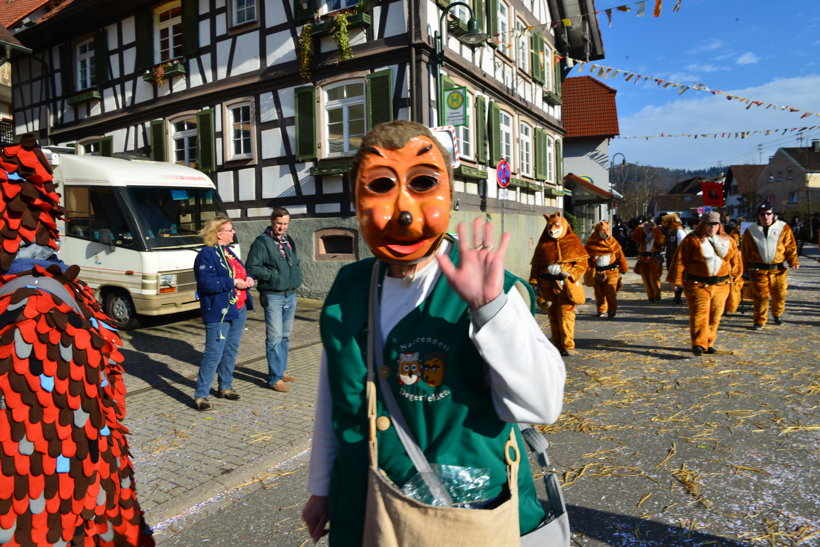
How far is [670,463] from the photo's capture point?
431 cm

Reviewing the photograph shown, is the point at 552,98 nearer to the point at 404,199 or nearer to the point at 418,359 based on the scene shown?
the point at 404,199

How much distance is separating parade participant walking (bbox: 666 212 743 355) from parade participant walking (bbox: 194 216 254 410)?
536 centimetres

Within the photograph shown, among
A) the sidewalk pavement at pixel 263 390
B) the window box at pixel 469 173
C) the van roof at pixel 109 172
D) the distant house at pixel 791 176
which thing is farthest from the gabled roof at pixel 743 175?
the van roof at pixel 109 172

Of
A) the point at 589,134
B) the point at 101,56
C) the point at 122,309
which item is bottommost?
the point at 122,309

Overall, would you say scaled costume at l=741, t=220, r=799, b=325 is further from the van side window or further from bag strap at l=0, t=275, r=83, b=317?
bag strap at l=0, t=275, r=83, b=317

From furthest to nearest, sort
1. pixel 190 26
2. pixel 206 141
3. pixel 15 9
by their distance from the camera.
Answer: pixel 15 9 < pixel 190 26 < pixel 206 141

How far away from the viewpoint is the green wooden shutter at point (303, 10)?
12953 millimetres

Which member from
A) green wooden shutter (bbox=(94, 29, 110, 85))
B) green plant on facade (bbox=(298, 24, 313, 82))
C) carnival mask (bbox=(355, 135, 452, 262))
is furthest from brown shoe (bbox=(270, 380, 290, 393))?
green wooden shutter (bbox=(94, 29, 110, 85))

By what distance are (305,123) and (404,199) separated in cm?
1234

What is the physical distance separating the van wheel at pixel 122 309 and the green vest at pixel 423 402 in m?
9.28

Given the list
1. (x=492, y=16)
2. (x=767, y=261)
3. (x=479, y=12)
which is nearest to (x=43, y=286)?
(x=767, y=261)

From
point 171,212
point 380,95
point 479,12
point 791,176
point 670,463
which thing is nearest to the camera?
point 670,463

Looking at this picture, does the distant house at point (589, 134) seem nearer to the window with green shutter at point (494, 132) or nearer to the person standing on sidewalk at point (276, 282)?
the window with green shutter at point (494, 132)

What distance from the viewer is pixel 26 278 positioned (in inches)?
70.4
